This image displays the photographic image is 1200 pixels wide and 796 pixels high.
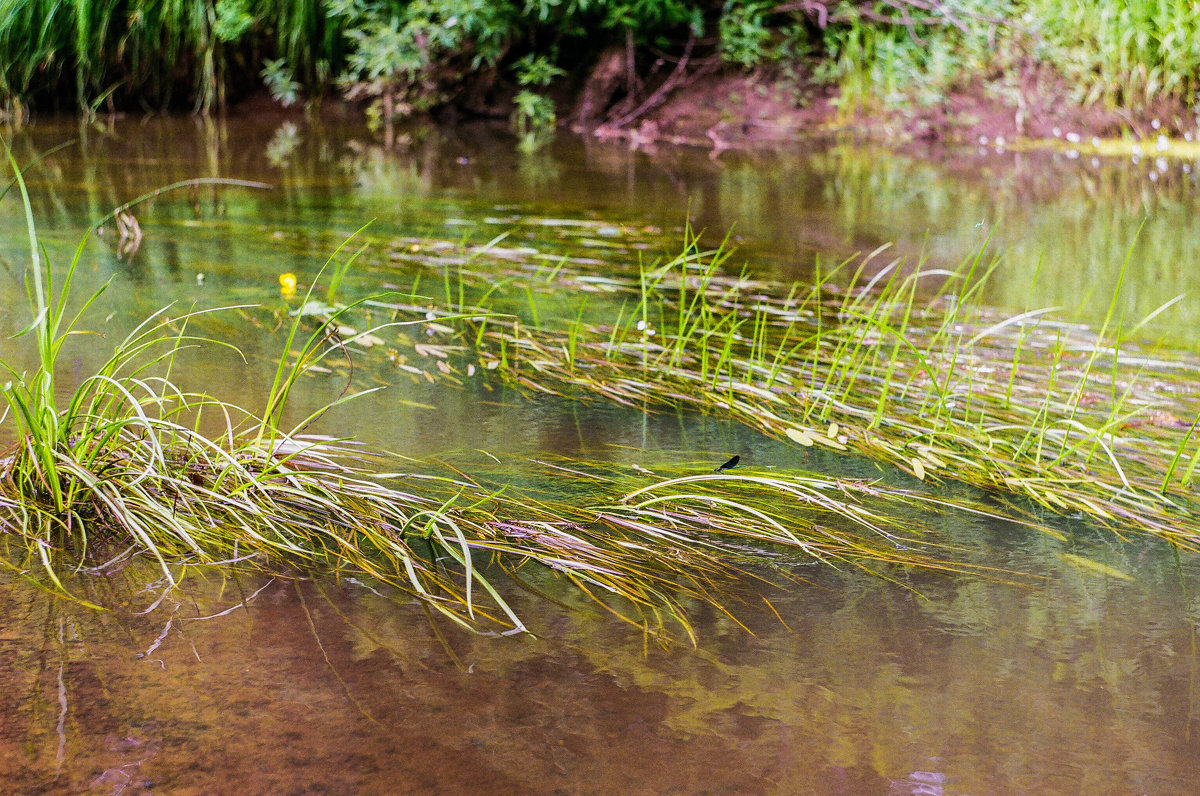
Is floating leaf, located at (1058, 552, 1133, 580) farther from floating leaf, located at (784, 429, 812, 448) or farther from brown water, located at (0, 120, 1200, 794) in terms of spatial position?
floating leaf, located at (784, 429, 812, 448)

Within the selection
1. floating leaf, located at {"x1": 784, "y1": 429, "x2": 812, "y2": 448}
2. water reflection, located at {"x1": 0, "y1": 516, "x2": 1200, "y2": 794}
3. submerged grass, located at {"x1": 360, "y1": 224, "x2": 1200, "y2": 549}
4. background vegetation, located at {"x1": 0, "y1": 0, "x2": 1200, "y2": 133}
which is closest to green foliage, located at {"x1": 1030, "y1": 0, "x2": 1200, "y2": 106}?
background vegetation, located at {"x1": 0, "y1": 0, "x2": 1200, "y2": 133}

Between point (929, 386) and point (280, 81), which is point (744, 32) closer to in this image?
point (280, 81)

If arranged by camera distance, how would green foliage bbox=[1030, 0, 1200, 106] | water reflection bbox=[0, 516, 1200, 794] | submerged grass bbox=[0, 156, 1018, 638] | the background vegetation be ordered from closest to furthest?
water reflection bbox=[0, 516, 1200, 794], submerged grass bbox=[0, 156, 1018, 638], green foliage bbox=[1030, 0, 1200, 106], the background vegetation

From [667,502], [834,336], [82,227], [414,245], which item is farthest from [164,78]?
[667,502]

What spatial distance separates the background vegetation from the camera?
6.66 metres

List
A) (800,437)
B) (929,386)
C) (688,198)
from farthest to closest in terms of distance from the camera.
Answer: (688,198) < (929,386) < (800,437)

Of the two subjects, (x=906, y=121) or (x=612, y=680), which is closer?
(x=612, y=680)

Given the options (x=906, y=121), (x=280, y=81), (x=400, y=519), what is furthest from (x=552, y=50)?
(x=400, y=519)

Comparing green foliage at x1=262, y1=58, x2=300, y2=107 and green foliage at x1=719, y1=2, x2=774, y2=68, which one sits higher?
green foliage at x1=719, y1=2, x2=774, y2=68

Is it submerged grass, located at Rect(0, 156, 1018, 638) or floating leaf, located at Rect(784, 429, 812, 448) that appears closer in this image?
submerged grass, located at Rect(0, 156, 1018, 638)

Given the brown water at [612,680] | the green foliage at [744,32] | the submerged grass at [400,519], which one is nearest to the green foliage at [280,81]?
the green foliage at [744,32]

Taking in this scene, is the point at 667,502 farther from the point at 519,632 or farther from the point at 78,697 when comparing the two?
the point at 78,697

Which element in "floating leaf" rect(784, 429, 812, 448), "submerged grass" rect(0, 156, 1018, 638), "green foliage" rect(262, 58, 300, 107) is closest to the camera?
"submerged grass" rect(0, 156, 1018, 638)

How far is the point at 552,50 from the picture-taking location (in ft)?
24.1
